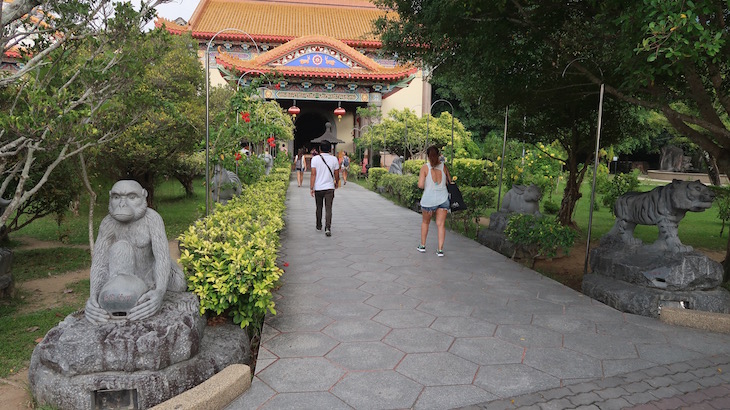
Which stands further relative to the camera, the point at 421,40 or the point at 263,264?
the point at 421,40

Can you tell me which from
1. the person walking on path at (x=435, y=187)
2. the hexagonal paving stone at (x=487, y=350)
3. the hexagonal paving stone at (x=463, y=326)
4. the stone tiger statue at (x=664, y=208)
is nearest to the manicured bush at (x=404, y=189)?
the person walking on path at (x=435, y=187)

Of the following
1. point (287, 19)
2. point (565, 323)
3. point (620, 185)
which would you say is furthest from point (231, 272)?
point (287, 19)

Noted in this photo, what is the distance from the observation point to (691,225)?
447 inches

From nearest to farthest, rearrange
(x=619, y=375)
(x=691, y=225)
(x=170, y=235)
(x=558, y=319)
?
(x=619, y=375)
(x=558, y=319)
(x=170, y=235)
(x=691, y=225)

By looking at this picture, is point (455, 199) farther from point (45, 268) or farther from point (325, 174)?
point (45, 268)

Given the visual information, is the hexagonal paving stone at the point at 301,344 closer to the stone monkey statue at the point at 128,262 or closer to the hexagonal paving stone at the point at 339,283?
the stone monkey statue at the point at 128,262

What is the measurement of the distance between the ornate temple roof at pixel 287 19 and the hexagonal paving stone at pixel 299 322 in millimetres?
21945

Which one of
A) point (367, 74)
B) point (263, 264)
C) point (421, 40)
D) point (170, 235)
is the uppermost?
point (367, 74)

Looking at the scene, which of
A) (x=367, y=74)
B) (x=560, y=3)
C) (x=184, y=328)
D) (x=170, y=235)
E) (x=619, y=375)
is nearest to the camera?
(x=184, y=328)

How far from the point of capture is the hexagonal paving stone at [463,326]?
368 centimetres

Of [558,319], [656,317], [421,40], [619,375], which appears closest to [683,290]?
[656,317]

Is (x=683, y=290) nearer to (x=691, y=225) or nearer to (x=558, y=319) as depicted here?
(x=558, y=319)

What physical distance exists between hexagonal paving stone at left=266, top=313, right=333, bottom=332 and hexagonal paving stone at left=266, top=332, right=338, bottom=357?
0.33 feet

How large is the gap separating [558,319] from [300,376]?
7.54 ft
